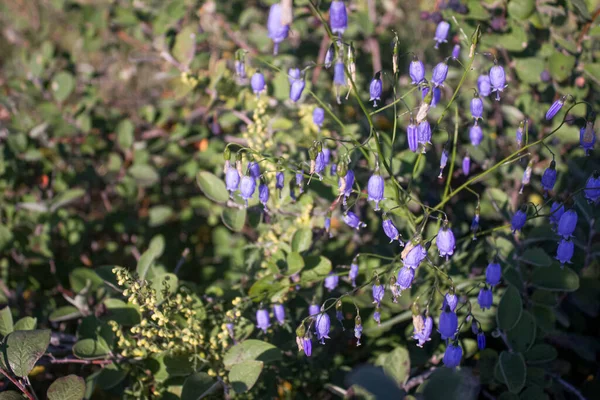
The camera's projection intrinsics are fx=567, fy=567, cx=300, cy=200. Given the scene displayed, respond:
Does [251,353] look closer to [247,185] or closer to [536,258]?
[247,185]

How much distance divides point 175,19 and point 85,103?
2.20 feet

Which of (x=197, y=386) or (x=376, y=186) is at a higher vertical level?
(x=376, y=186)

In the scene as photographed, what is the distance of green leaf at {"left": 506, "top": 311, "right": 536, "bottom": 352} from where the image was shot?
5.89ft

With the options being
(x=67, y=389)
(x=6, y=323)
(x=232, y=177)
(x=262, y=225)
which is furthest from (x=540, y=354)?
(x=6, y=323)

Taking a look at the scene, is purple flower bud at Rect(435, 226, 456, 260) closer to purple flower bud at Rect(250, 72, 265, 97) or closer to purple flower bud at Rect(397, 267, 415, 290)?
purple flower bud at Rect(397, 267, 415, 290)

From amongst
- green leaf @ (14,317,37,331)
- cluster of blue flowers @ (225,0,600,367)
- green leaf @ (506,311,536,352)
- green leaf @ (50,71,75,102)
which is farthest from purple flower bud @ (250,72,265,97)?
green leaf @ (50,71,75,102)

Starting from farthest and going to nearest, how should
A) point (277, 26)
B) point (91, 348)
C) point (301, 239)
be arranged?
point (301, 239)
point (91, 348)
point (277, 26)

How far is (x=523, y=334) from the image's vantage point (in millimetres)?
1798

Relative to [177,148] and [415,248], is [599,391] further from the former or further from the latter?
[177,148]

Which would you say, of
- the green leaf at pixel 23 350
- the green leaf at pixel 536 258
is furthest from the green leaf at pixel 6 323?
the green leaf at pixel 536 258

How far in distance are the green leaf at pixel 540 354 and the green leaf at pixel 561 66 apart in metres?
1.07

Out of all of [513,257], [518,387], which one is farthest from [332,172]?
[518,387]

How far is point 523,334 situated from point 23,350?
1478 mm

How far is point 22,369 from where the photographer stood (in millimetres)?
1509
